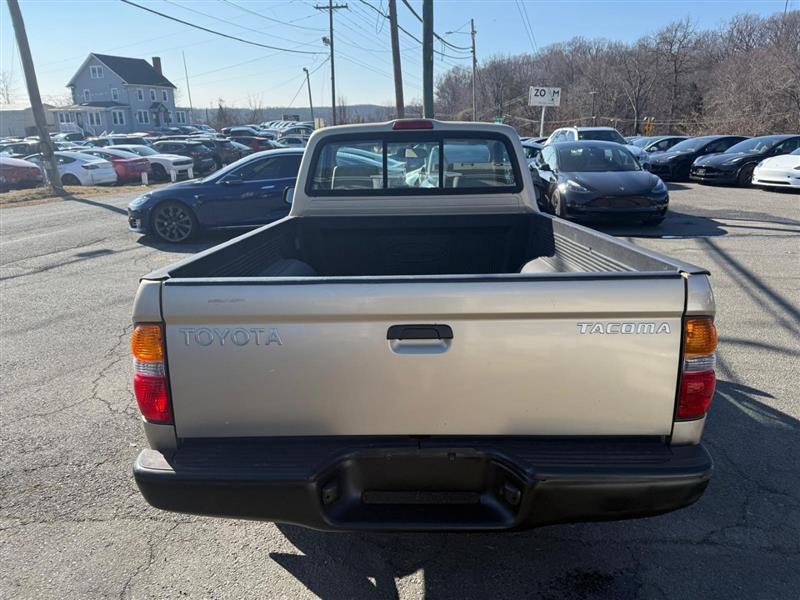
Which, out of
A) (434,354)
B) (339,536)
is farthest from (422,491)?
(339,536)

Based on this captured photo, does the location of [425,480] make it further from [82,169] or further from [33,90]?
[82,169]

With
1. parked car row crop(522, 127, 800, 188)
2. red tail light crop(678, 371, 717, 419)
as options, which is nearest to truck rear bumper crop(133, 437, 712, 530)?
red tail light crop(678, 371, 717, 419)

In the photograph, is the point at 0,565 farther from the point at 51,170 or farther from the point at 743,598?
the point at 51,170

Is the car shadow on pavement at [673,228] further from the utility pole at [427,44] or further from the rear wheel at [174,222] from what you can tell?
the rear wheel at [174,222]

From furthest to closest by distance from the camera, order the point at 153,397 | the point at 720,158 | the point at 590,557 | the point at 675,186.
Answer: the point at 675,186 → the point at 720,158 → the point at 590,557 → the point at 153,397

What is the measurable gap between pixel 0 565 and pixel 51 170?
20.0 m

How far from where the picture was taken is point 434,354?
6.53 ft

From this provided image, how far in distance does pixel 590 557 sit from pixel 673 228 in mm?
9921

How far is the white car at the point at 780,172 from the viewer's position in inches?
575

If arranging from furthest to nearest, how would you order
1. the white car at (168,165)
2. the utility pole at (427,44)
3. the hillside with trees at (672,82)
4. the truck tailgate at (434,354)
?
the hillside with trees at (672,82) < the white car at (168,165) < the utility pole at (427,44) < the truck tailgate at (434,354)

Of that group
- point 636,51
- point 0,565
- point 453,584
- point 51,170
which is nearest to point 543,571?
point 453,584

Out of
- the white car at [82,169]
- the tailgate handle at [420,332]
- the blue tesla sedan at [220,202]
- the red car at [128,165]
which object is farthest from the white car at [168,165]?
the tailgate handle at [420,332]

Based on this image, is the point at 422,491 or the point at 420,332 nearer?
the point at 420,332

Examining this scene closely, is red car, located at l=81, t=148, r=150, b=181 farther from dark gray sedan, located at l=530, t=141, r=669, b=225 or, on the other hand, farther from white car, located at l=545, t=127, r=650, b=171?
dark gray sedan, located at l=530, t=141, r=669, b=225
